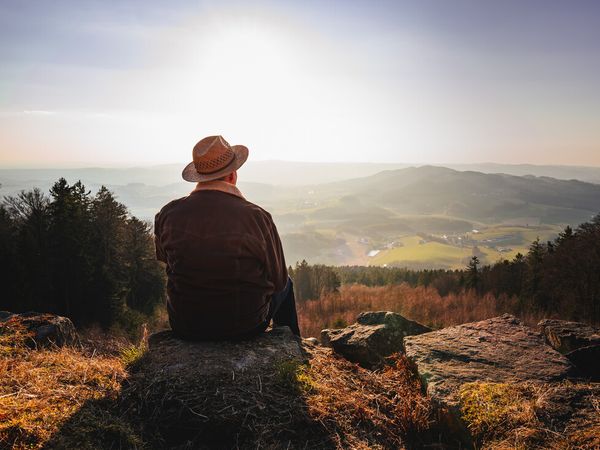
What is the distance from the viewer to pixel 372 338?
548 centimetres

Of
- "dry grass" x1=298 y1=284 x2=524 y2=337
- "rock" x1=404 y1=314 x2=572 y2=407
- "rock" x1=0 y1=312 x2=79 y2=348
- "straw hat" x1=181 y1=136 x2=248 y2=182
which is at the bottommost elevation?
"dry grass" x1=298 y1=284 x2=524 y2=337

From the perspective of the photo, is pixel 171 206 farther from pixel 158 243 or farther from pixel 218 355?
pixel 218 355

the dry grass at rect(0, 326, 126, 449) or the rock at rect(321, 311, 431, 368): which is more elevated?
the dry grass at rect(0, 326, 126, 449)

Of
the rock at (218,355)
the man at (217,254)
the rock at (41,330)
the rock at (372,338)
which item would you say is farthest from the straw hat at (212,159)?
the rock at (372,338)

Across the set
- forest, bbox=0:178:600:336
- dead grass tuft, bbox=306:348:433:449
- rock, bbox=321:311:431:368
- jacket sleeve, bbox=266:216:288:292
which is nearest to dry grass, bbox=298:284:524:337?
forest, bbox=0:178:600:336

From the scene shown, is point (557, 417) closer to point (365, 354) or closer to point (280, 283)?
point (365, 354)

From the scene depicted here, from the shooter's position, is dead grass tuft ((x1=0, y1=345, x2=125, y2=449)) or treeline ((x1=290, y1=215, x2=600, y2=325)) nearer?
dead grass tuft ((x1=0, y1=345, x2=125, y2=449))

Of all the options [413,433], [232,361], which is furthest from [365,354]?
[232,361]

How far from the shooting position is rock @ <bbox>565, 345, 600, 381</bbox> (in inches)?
171

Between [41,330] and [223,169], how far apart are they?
3.62 meters

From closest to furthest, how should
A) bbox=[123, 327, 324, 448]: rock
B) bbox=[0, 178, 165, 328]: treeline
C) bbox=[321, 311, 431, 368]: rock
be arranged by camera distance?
bbox=[123, 327, 324, 448]: rock < bbox=[321, 311, 431, 368]: rock < bbox=[0, 178, 165, 328]: treeline

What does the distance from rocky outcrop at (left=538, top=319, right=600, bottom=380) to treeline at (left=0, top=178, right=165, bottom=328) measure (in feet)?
100

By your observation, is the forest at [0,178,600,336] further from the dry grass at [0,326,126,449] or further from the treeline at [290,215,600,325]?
the dry grass at [0,326,126,449]

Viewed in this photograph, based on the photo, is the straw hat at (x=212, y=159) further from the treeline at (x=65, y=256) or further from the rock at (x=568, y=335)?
the treeline at (x=65, y=256)
